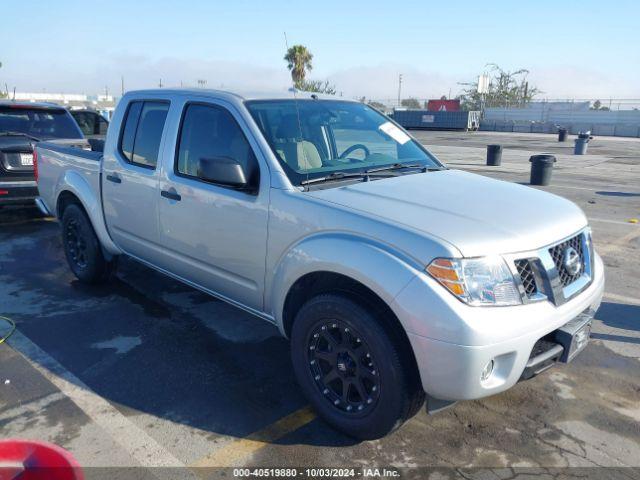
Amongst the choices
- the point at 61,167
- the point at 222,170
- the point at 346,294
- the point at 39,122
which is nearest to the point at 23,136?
the point at 39,122

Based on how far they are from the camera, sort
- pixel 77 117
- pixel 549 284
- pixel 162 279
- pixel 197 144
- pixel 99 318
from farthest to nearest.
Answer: pixel 77 117 → pixel 162 279 → pixel 99 318 → pixel 197 144 → pixel 549 284

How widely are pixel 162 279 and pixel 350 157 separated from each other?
2808 mm

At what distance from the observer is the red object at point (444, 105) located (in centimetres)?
5731

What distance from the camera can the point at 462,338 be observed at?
2420 millimetres

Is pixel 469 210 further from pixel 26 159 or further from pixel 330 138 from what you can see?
pixel 26 159

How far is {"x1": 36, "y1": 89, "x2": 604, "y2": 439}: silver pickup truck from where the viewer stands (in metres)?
2.53

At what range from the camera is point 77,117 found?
1041 cm

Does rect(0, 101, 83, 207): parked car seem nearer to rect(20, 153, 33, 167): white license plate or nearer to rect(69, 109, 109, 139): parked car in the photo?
rect(20, 153, 33, 167): white license plate

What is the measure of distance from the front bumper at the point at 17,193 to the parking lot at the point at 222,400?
102 inches

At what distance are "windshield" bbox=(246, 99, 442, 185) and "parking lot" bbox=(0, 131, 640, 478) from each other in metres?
1.14

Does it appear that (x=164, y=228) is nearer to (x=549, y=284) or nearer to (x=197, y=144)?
(x=197, y=144)

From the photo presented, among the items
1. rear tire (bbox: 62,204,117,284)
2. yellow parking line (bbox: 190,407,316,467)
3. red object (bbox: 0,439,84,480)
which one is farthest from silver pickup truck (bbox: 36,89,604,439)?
red object (bbox: 0,439,84,480)

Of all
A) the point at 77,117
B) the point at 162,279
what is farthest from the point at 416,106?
the point at 162,279

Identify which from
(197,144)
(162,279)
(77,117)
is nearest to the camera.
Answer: (197,144)
